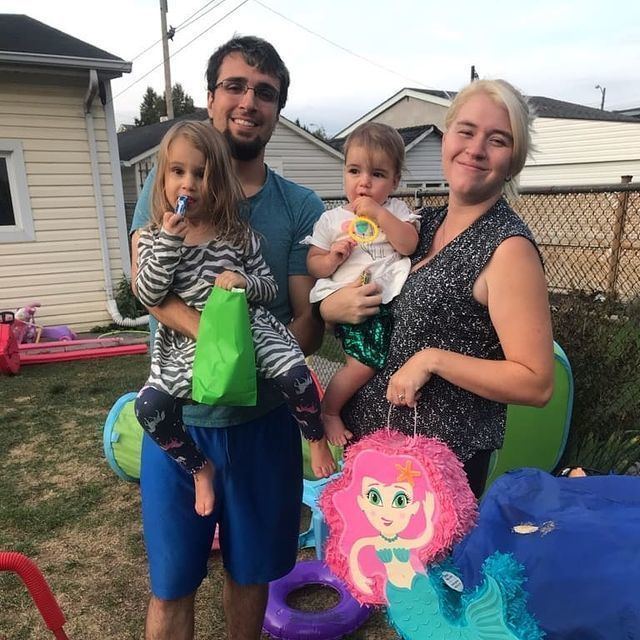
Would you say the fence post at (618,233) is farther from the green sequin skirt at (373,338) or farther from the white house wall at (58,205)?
the white house wall at (58,205)

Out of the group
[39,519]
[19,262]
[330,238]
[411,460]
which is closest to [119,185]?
[19,262]

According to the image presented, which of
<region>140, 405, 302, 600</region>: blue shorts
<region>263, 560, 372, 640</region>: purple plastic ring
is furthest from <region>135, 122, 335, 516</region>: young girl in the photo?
<region>263, 560, 372, 640</region>: purple plastic ring

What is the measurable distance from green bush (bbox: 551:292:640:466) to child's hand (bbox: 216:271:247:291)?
92.9 inches

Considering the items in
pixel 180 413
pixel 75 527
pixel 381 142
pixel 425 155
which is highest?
pixel 425 155

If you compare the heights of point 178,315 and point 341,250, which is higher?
Result: point 341,250

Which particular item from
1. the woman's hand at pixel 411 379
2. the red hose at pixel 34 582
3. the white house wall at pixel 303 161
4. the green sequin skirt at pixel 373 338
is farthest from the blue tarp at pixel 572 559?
the white house wall at pixel 303 161

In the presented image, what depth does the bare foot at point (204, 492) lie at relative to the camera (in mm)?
1828

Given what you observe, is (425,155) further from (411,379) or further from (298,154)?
(411,379)

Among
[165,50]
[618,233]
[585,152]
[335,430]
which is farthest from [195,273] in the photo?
[165,50]

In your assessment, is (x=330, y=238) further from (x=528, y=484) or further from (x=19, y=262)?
(x=19, y=262)

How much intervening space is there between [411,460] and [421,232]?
0.68 meters

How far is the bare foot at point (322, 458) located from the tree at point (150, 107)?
170 feet

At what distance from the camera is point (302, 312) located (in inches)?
79.3

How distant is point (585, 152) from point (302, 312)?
2137cm
